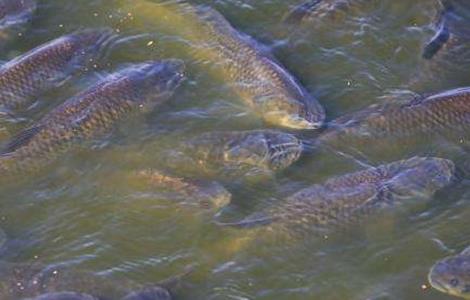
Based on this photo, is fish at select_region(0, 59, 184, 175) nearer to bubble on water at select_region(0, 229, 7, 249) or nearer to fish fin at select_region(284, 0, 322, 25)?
bubble on water at select_region(0, 229, 7, 249)

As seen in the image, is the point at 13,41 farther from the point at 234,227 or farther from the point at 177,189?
the point at 234,227

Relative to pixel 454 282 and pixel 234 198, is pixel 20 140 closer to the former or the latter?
pixel 234 198

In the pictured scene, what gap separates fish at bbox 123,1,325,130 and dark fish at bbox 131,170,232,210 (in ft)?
2.71

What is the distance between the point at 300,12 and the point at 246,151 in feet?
5.68

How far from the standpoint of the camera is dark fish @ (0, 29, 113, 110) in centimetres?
662

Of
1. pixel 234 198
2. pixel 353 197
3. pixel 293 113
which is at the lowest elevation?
pixel 234 198

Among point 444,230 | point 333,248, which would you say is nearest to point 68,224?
point 333,248

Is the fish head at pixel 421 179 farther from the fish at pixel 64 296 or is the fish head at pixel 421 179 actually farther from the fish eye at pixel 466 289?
the fish at pixel 64 296

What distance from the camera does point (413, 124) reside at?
245 inches

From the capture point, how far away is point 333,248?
5617mm

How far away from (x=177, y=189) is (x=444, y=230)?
5.94 feet

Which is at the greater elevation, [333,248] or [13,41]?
[13,41]

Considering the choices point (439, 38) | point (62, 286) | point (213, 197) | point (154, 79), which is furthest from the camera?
point (439, 38)

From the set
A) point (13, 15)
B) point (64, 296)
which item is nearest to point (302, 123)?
point (64, 296)
